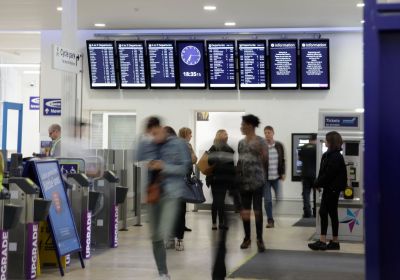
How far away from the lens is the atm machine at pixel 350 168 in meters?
10.1

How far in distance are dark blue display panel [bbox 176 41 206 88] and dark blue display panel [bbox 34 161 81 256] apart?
6.83 m

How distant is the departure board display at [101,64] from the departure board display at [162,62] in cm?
84

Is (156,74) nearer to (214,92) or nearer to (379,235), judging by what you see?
(214,92)

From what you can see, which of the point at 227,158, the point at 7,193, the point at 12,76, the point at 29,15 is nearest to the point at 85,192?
the point at 7,193

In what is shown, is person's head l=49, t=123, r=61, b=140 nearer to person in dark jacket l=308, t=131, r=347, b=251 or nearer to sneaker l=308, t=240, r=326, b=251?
person in dark jacket l=308, t=131, r=347, b=251

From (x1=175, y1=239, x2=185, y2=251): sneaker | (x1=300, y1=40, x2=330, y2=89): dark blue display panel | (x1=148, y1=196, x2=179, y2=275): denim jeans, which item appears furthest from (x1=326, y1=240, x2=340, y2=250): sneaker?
(x1=300, y1=40, x2=330, y2=89): dark blue display panel

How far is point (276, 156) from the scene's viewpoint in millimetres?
12078

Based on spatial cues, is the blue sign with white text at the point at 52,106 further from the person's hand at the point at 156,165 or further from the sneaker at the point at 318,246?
the person's hand at the point at 156,165

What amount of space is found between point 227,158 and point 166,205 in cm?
86

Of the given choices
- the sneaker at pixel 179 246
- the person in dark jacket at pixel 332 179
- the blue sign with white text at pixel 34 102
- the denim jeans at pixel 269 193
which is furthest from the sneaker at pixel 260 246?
the blue sign with white text at pixel 34 102

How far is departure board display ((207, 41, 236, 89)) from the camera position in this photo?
14.0 m

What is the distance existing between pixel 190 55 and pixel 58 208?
7138 millimetres

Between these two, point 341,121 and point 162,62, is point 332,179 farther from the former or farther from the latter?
point 162,62

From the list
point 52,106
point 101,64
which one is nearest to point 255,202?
point 52,106
